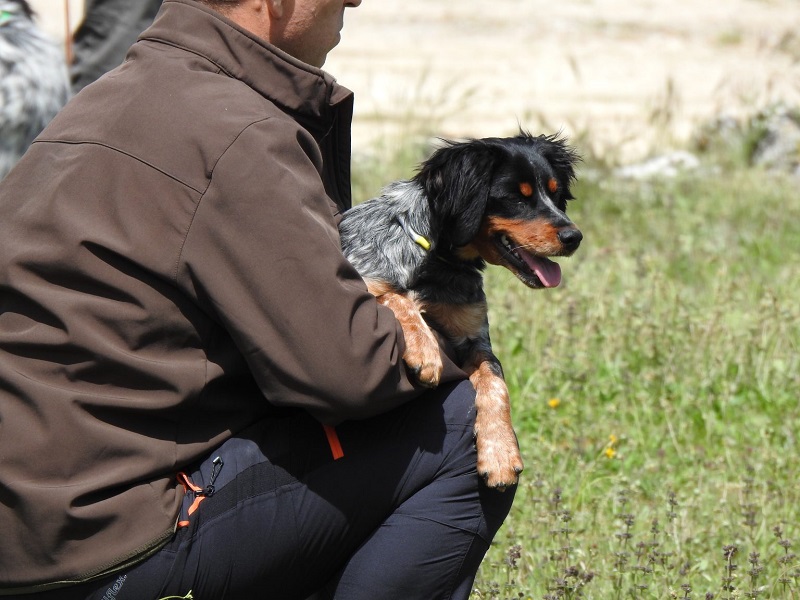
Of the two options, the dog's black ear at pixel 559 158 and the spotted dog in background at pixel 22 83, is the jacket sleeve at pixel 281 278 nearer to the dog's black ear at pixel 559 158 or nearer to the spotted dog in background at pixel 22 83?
Answer: the dog's black ear at pixel 559 158

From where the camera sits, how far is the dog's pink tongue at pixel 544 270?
10.5 feet

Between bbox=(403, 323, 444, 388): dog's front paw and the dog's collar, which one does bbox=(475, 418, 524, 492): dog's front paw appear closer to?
bbox=(403, 323, 444, 388): dog's front paw

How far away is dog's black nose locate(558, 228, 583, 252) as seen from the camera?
3182 millimetres

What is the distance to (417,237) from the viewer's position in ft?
10.7

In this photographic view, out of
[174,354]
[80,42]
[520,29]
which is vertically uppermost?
[174,354]

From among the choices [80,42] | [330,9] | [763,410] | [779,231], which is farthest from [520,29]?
[330,9]

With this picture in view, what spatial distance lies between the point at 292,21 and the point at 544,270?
1045 mm

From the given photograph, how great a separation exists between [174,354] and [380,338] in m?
0.42

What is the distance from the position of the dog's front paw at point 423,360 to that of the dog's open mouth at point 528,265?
56cm

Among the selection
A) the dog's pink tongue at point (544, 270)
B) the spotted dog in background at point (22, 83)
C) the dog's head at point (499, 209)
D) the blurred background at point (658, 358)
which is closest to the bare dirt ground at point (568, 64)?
the blurred background at point (658, 358)

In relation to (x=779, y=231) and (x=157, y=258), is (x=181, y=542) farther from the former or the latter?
(x=779, y=231)

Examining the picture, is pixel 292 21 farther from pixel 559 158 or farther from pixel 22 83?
pixel 22 83

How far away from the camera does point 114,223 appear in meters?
2.27

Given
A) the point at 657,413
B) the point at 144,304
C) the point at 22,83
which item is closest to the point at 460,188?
the point at 144,304
